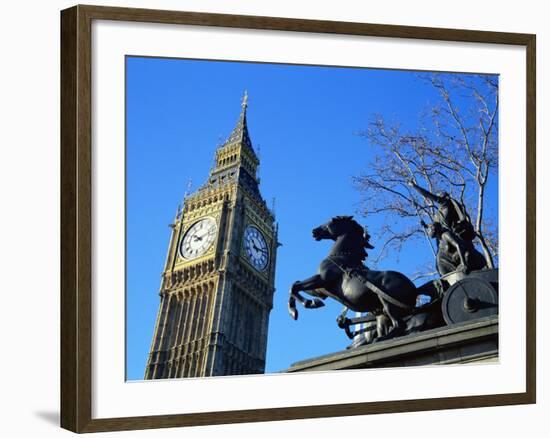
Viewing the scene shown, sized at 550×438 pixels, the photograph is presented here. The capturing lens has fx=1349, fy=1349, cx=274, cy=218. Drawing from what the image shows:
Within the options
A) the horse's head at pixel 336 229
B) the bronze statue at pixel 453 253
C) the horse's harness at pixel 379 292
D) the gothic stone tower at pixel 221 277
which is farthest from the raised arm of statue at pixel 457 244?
the gothic stone tower at pixel 221 277

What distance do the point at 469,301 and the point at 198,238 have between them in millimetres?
2839

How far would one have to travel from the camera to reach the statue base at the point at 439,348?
43.9 feet

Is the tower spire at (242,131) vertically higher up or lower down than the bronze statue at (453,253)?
higher up

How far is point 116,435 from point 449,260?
13.8 ft

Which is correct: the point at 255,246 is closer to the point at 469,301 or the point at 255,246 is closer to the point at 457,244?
the point at 457,244

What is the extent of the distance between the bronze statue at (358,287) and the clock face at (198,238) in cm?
101

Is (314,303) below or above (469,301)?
below

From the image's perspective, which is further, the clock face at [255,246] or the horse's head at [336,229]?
the clock face at [255,246]

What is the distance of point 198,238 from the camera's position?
43.9ft

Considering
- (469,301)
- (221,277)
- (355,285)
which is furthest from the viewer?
(355,285)

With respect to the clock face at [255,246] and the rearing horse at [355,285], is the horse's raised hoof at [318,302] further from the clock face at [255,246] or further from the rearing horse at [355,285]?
the clock face at [255,246]

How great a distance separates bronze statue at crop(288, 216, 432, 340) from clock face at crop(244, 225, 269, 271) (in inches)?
18.0

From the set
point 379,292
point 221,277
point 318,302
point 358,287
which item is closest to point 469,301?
point 379,292

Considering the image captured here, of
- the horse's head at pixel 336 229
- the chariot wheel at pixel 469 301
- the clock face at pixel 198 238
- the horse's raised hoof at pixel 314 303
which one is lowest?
the horse's raised hoof at pixel 314 303
